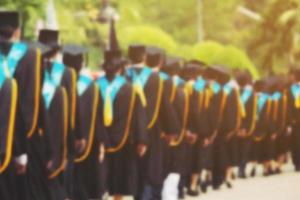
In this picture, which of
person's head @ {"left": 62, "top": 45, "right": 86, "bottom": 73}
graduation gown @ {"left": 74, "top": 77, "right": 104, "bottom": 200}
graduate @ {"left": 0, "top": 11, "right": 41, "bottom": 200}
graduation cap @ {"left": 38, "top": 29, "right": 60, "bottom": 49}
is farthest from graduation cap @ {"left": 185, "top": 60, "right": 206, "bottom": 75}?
Answer: graduate @ {"left": 0, "top": 11, "right": 41, "bottom": 200}

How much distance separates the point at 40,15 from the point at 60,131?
54.2ft

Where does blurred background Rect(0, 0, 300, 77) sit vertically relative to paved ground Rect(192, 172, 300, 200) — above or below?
above

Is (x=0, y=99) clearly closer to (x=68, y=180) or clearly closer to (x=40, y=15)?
(x=68, y=180)

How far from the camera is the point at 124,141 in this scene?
17.9 m

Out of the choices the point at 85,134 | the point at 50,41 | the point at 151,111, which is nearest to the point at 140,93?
the point at 151,111

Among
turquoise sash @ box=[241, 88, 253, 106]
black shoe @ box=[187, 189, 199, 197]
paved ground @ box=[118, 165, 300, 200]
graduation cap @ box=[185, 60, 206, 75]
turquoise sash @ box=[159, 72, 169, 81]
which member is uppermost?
graduation cap @ box=[185, 60, 206, 75]

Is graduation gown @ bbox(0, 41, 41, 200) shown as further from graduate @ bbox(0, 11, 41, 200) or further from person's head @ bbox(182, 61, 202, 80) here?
person's head @ bbox(182, 61, 202, 80)

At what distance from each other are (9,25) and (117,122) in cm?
485

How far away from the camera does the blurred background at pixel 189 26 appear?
41.1 metres

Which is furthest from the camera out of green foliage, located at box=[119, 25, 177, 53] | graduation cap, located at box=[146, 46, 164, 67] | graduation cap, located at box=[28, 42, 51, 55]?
green foliage, located at box=[119, 25, 177, 53]

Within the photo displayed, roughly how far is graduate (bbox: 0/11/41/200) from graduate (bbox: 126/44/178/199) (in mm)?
4215

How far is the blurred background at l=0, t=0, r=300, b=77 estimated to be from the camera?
135 feet

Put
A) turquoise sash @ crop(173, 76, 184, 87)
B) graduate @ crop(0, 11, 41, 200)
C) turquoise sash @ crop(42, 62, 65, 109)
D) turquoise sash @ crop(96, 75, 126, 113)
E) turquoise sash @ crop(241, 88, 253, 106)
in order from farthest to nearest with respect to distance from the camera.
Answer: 1. turquoise sash @ crop(241, 88, 253, 106)
2. turquoise sash @ crop(173, 76, 184, 87)
3. turquoise sash @ crop(96, 75, 126, 113)
4. turquoise sash @ crop(42, 62, 65, 109)
5. graduate @ crop(0, 11, 41, 200)

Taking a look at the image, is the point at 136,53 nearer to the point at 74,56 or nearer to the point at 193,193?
the point at 74,56
